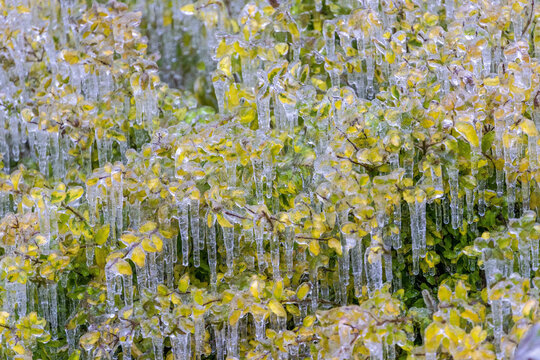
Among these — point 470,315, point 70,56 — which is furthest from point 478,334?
point 70,56

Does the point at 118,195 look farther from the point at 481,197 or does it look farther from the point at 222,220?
the point at 481,197

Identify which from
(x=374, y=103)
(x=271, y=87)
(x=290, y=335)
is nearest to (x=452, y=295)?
(x=290, y=335)

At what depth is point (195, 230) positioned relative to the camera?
7.48ft

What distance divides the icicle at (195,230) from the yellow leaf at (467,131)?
87 cm

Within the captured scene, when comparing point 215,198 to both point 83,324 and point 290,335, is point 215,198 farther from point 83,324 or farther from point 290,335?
point 83,324

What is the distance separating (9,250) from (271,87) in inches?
41.9

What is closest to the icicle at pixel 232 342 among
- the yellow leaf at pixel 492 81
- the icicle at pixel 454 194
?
the icicle at pixel 454 194

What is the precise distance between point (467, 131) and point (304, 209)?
22.2 inches

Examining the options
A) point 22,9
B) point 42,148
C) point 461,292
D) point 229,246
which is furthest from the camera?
point 22,9

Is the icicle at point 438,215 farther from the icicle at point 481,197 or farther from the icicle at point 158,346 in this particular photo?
the icicle at point 158,346

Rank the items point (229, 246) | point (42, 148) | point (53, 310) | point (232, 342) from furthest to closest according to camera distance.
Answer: point (42, 148) → point (53, 310) → point (229, 246) → point (232, 342)

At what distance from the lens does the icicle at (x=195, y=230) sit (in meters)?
2.25

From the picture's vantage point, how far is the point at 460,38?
241 cm

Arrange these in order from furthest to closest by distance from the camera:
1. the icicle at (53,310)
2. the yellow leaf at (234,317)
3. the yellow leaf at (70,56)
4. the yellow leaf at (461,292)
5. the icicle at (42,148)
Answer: the yellow leaf at (70,56) < the icicle at (42,148) < the icicle at (53,310) < the yellow leaf at (234,317) < the yellow leaf at (461,292)
